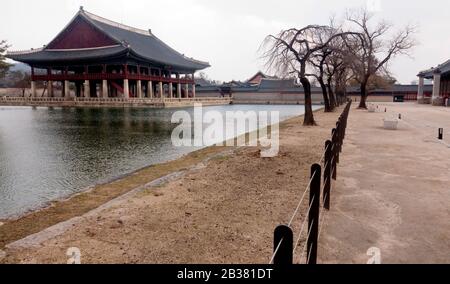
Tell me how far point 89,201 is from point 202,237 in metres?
3.72

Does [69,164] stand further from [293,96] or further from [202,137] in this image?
[293,96]

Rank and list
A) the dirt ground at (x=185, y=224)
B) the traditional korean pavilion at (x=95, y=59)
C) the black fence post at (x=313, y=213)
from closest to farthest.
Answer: the black fence post at (x=313, y=213), the dirt ground at (x=185, y=224), the traditional korean pavilion at (x=95, y=59)

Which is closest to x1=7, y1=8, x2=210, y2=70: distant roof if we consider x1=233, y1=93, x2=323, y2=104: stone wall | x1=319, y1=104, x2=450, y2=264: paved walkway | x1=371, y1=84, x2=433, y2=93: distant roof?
x1=233, y1=93, x2=323, y2=104: stone wall

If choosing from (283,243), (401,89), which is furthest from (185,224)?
(401,89)

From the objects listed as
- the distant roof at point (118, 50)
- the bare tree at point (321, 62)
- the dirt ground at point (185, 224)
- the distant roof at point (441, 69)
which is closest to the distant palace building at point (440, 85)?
the distant roof at point (441, 69)

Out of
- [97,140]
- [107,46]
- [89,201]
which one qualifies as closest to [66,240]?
[89,201]

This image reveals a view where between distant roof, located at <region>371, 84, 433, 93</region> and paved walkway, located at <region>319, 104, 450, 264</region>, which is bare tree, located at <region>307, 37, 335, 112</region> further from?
distant roof, located at <region>371, 84, 433, 93</region>

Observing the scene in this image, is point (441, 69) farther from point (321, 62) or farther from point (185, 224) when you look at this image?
point (185, 224)

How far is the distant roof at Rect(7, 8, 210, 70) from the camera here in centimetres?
5388

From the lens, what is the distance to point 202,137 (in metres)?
20.3

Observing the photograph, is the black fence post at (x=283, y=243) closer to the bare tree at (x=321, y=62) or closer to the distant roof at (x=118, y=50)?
the bare tree at (x=321, y=62)

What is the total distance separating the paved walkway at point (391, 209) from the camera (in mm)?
4270

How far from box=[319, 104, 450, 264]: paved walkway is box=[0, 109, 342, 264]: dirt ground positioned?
684 millimetres

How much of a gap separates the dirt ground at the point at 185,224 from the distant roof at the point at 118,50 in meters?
46.8
